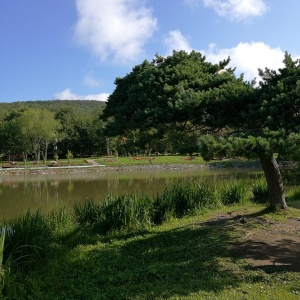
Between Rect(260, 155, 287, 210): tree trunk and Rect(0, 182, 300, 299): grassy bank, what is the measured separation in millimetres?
314

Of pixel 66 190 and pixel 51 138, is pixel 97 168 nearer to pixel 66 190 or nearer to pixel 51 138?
pixel 51 138

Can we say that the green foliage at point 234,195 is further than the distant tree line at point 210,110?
Yes

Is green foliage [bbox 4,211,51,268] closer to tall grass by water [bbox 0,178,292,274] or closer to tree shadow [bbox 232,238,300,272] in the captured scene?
tall grass by water [bbox 0,178,292,274]

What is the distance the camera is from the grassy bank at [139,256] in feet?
14.0

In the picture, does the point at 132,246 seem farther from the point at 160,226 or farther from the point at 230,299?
the point at 230,299

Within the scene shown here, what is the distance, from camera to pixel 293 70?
245 inches

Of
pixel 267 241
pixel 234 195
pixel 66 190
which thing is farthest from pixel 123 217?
pixel 66 190

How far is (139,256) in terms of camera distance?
235 inches

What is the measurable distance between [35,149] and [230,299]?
5664 cm

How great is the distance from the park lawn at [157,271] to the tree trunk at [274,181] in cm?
39

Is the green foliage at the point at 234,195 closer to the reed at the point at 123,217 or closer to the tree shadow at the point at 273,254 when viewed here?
the reed at the point at 123,217

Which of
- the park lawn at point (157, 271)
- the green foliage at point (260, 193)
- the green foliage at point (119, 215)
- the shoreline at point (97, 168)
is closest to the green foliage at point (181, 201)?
the green foliage at point (119, 215)

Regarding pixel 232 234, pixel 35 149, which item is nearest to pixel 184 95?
pixel 232 234

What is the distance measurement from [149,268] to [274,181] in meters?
3.90
